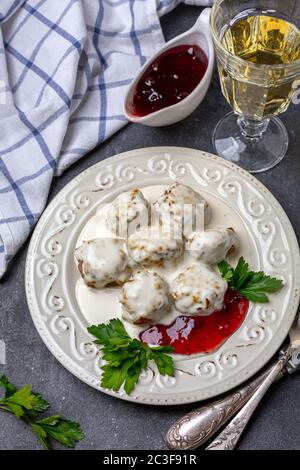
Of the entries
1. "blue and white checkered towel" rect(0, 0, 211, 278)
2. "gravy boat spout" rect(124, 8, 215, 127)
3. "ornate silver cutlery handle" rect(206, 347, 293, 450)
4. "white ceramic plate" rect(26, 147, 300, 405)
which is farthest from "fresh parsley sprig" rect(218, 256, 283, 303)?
"blue and white checkered towel" rect(0, 0, 211, 278)

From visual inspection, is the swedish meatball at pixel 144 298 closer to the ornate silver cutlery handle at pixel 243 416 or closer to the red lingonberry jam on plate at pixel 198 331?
the red lingonberry jam on plate at pixel 198 331

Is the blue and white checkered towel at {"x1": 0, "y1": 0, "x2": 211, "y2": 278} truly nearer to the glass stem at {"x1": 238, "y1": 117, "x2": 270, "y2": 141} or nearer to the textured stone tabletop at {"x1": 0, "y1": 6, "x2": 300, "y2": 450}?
the textured stone tabletop at {"x1": 0, "y1": 6, "x2": 300, "y2": 450}

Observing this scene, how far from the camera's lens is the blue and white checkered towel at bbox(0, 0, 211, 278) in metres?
2.90

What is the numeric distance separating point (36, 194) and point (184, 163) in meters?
0.59

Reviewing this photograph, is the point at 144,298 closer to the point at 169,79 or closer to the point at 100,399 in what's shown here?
the point at 100,399

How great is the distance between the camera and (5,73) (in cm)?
301

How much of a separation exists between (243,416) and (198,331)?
323 millimetres

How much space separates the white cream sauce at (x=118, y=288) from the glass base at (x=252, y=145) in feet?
0.85

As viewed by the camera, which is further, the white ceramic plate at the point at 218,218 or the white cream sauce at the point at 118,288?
the white cream sauce at the point at 118,288

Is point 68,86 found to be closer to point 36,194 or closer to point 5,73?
point 5,73

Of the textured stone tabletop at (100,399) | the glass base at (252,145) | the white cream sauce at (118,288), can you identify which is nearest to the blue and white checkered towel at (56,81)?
the textured stone tabletop at (100,399)

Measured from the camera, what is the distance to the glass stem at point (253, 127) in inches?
113

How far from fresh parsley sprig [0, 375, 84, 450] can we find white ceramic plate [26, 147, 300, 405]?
0.55 feet

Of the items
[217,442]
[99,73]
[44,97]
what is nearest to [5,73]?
[44,97]
